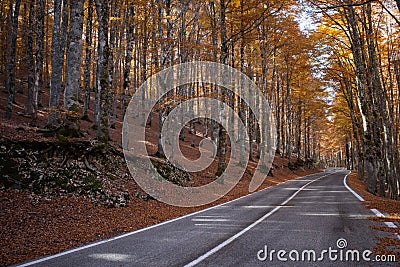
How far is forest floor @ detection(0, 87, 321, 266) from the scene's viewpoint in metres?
7.22

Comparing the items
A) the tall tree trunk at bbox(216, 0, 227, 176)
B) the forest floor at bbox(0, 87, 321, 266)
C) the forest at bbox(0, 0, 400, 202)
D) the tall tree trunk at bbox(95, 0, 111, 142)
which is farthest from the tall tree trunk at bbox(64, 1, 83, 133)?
the tall tree trunk at bbox(216, 0, 227, 176)

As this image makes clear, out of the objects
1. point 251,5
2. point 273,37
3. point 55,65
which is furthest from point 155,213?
point 273,37

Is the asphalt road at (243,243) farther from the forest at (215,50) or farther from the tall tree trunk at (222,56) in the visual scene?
the tall tree trunk at (222,56)

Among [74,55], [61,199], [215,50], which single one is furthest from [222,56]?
[61,199]

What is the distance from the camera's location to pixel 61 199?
9.40 meters

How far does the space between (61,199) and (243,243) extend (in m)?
5.98

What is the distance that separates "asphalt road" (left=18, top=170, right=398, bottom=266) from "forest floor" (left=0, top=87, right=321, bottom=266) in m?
0.99

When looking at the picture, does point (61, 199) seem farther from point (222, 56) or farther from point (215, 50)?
point (215, 50)

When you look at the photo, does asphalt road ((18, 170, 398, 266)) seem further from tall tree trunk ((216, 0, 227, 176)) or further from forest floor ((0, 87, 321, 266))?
tall tree trunk ((216, 0, 227, 176))

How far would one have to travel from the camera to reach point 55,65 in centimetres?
1579

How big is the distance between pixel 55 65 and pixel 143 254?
13.2 m

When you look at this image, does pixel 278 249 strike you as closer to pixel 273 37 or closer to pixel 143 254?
pixel 143 254

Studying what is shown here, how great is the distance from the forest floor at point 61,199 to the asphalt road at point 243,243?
991mm


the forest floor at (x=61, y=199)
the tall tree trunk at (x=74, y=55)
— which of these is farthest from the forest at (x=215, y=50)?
the forest floor at (x=61, y=199)
